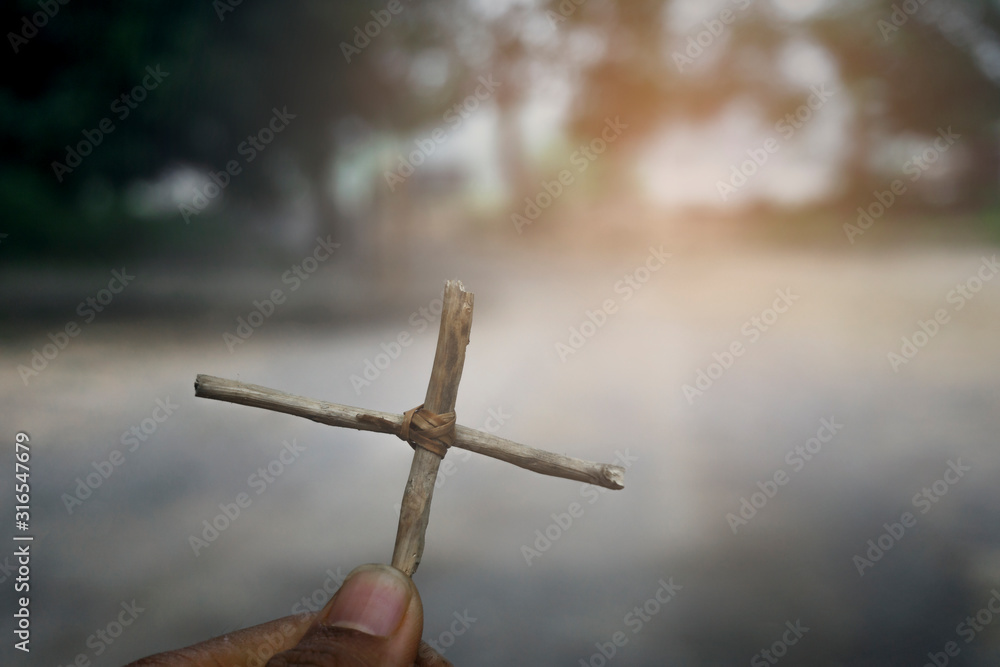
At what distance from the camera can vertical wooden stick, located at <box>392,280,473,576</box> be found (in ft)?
3.59

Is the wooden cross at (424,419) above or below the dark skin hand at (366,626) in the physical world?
above

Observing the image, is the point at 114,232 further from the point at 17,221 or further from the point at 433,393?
the point at 433,393

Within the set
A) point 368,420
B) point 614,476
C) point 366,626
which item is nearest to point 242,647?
point 366,626

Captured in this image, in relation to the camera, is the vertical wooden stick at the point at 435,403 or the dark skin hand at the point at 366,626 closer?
the dark skin hand at the point at 366,626

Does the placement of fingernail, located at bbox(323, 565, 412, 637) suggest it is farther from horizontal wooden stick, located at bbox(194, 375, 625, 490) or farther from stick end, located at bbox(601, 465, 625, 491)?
stick end, located at bbox(601, 465, 625, 491)

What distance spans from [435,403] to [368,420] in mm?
110

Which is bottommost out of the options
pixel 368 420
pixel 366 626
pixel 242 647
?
pixel 242 647

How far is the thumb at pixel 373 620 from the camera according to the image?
3.19 feet

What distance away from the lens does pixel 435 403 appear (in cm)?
112

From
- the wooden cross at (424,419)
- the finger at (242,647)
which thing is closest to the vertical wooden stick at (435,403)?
the wooden cross at (424,419)

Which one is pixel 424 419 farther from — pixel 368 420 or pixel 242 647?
pixel 242 647

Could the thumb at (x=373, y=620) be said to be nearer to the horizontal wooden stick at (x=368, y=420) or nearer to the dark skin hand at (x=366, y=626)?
the dark skin hand at (x=366, y=626)

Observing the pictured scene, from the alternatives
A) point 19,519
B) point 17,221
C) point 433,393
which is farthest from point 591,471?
point 17,221

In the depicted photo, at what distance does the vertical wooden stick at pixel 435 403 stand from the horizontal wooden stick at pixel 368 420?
6cm
